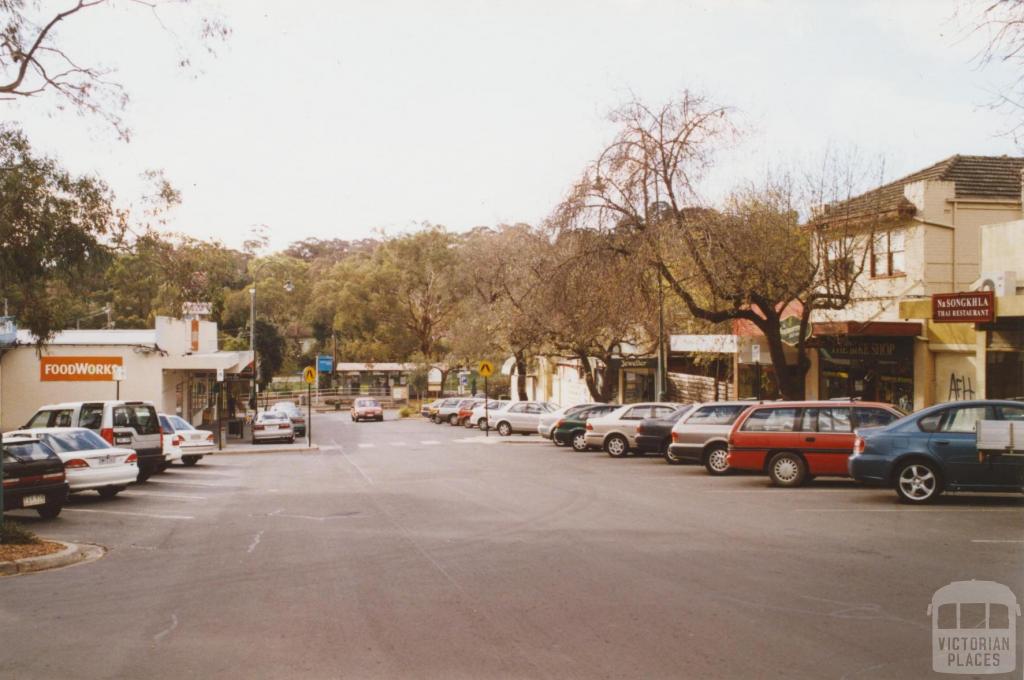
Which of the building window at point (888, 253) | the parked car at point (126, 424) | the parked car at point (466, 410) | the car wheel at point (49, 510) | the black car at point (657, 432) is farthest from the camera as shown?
the parked car at point (466, 410)

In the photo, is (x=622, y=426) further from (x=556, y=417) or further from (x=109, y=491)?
(x=109, y=491)

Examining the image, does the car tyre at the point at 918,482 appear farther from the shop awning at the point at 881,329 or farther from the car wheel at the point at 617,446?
the car wheel at the point at 617,446

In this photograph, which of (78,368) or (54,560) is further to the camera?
(78,368)

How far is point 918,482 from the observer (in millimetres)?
14883

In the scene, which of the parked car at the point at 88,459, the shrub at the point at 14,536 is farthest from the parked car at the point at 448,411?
the shrub at the point at 14,536

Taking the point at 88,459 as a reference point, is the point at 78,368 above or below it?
above

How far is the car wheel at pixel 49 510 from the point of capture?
16125 mm

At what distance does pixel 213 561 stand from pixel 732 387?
2877 cm

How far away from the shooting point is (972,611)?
812 cm

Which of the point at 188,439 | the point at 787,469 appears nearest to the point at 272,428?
the point at 188,439

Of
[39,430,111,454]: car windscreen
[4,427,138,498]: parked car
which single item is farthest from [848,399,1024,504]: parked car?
[39,430,111,454]: car windscreen

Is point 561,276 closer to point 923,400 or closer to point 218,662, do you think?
point 923,400

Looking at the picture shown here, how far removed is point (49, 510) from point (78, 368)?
22.7 m

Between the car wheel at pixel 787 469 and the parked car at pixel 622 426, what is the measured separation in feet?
28.6
